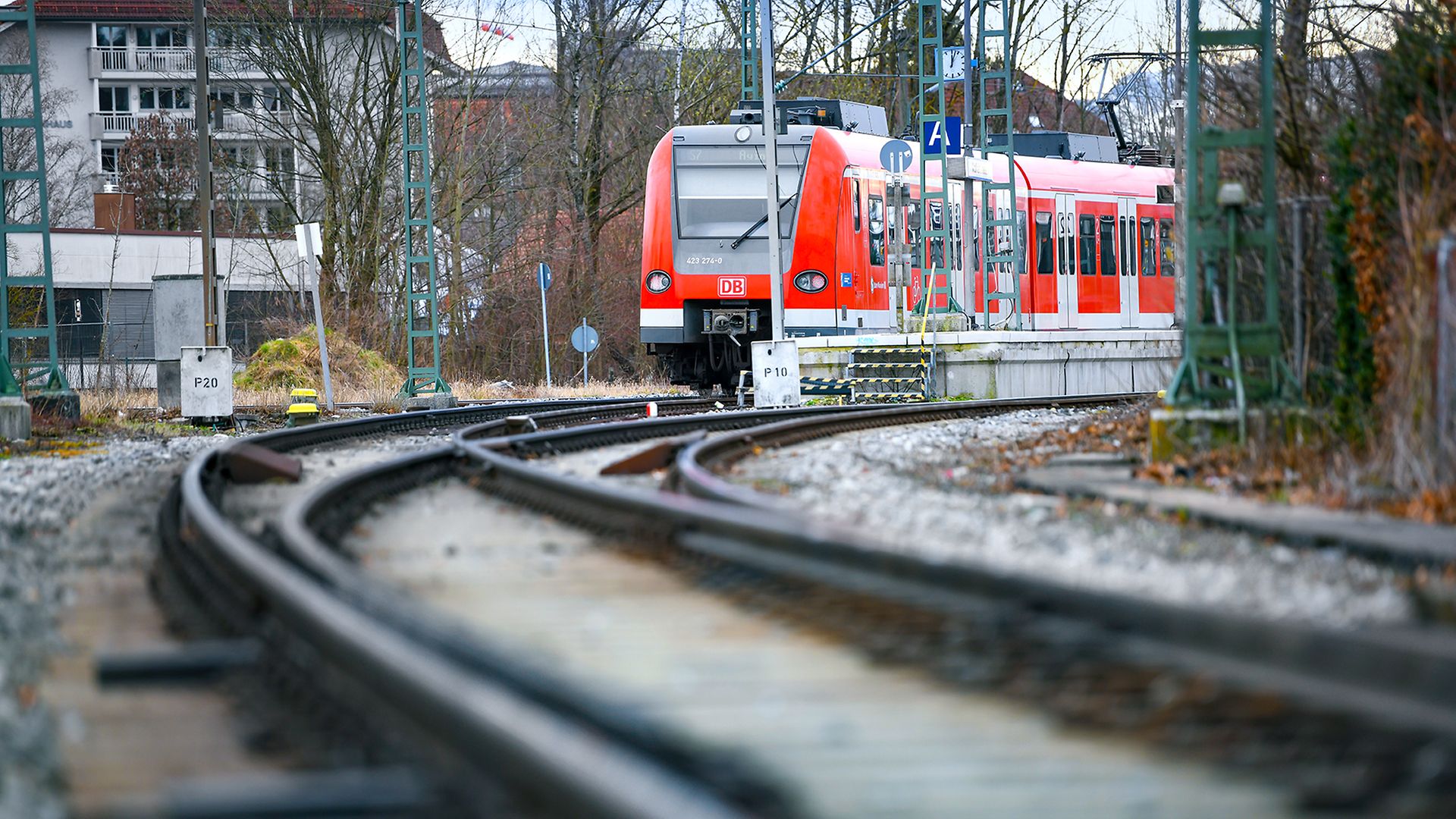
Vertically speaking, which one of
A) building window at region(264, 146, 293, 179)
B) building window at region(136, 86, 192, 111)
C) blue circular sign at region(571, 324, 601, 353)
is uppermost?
building window at region(136, 86, 192, 111)

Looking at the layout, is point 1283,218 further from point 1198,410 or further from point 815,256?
point 815,256

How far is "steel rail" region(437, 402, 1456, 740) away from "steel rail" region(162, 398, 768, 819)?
1.37 meters

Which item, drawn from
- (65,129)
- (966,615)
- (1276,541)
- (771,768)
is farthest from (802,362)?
(65,129)

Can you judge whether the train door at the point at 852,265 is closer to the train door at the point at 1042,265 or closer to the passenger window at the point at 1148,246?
the train door at the point at 1042,265

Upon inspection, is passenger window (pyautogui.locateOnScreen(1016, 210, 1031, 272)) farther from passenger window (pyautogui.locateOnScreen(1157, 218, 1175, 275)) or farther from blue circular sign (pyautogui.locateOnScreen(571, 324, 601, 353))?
blue circular sign (pyautogui.locateOnScreen(571, 324, 601, 353))

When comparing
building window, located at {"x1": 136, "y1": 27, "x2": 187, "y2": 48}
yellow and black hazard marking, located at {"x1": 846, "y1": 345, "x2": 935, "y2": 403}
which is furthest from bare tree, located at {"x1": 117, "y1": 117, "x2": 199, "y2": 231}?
yellow and black hazard marking, located at {"x1": 846, "y1": 345, "x2": 935, "y2": 403}

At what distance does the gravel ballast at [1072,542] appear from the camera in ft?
16.6

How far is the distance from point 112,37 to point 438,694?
76535mm

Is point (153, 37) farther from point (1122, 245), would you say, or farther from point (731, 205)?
point (731, 205)

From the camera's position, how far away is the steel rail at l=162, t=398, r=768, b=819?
2.58 metres

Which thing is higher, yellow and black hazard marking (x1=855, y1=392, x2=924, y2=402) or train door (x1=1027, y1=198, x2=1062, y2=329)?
train door (x1=1027, y1=198, x2=1062, y2=329)

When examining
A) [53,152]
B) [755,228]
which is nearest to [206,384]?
[755,228]

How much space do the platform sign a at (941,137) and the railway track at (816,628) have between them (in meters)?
16.2

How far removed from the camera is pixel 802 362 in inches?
846
